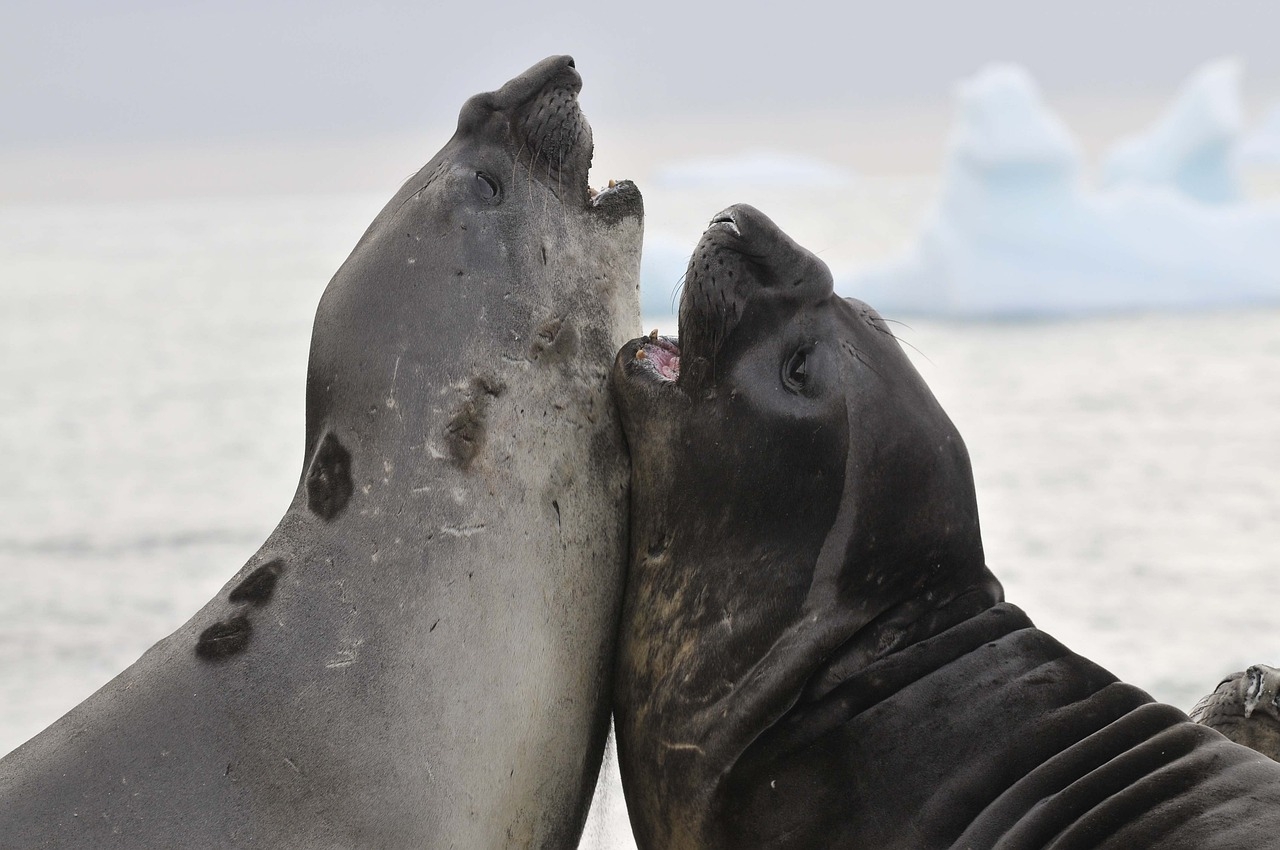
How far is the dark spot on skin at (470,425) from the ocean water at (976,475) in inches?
37.4

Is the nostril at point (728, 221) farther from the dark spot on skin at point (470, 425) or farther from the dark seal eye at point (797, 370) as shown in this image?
the dark spot on skin at point (470, 425)

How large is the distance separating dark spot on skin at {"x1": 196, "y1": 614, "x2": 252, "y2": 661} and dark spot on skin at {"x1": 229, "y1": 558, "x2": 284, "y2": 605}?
0.14 ft

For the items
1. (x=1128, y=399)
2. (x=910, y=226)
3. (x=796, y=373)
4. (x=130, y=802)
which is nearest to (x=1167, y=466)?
(x=1128, y=399)

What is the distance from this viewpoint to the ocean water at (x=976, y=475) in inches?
276

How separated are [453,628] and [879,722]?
84cm

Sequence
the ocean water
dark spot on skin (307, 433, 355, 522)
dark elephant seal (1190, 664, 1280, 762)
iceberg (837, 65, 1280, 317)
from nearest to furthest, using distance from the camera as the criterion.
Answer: dark spot on skin (307, 433, 355, 522), dark elephant seal (1190, 664, 1280, 762), the ocean water, iceberg (837, 65, 1280, 317)

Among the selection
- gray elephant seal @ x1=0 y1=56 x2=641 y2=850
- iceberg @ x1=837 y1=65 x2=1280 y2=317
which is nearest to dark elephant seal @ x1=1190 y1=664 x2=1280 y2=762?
gray elephant seal @ x1=0 y1=56 x2=641 y2=850

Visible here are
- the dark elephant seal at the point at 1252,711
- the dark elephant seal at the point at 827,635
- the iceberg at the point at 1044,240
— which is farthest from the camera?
the iceberg at the point at 1044,240

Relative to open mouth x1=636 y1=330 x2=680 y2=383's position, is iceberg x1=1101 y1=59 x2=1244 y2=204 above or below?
above

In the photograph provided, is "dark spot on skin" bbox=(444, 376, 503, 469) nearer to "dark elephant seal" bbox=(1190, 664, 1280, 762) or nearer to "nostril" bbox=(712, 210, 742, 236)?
"nostril" bbox=(712, 210, 742, 236)

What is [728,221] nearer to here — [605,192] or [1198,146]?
[605,192]

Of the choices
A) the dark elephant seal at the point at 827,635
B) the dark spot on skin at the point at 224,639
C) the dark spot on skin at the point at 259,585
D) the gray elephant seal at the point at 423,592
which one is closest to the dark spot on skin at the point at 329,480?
the gray elephant seal at the point at 423,592

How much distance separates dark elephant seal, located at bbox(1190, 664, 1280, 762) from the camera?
3.44 metres

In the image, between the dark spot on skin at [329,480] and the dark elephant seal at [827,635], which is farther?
the dark spot on skin at [329,480]
